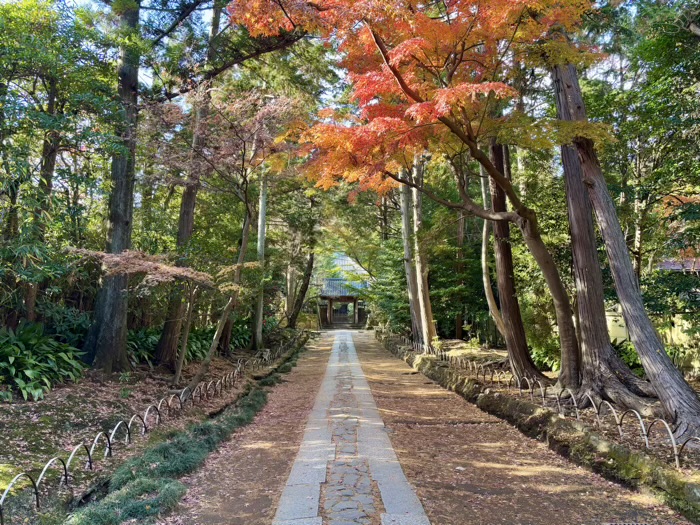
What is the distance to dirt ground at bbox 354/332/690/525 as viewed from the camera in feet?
13.0

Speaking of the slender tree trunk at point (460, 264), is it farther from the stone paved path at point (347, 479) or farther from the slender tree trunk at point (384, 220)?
the stone paved path at point (347, 479)

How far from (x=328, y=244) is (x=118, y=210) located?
1580cm

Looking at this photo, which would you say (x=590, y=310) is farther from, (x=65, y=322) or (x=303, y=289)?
(x=303, y=289)

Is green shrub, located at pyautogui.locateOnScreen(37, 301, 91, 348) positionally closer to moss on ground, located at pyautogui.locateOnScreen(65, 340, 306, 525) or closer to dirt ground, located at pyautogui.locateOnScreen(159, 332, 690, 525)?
moss on ground, located at pyautogui.locateOnScreen(65, 340, 306, 525)

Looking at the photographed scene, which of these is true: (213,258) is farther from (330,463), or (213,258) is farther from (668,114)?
(668,114)

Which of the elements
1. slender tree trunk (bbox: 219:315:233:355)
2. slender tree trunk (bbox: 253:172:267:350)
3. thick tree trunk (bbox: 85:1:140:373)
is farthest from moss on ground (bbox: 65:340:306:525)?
slender tree trunk (bbox: 253:172:267:350)

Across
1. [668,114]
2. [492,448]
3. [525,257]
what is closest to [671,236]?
[668,114]

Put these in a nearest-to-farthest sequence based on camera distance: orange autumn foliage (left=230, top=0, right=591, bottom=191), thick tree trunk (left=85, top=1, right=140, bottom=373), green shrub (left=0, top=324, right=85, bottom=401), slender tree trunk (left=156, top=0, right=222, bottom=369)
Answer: orange autumn foliage (left=230, top=0, right=591, bottom=191) < green shrub (left=0, top=324, right=85, bottom=401) < thick tree trunk (left=85, top=1, right=140, bottom=373) < slender tree trunk (left=156, top=0, right=222, bottom=369)

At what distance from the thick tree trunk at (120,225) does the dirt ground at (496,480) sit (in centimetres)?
549

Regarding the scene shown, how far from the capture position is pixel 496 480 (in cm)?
488

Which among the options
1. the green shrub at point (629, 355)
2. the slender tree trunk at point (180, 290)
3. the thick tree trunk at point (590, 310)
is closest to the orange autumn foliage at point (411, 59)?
the thick tree trunk at point (590, 310)

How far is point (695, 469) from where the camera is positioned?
14.1 feet

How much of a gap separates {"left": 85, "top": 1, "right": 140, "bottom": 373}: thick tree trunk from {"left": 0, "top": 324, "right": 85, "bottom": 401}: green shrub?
0.47 m

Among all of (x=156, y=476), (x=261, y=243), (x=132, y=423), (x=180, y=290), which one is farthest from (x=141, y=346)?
(x=261, y=243)
